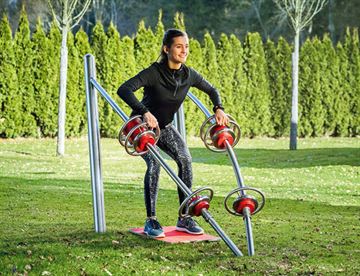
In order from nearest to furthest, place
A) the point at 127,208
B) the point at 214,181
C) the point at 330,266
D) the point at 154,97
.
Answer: the point at 330,266 → the point at 154,97 → the point at 127,208 → the point at 214,181

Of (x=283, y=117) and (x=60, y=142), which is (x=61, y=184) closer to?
(x=60, y=142)

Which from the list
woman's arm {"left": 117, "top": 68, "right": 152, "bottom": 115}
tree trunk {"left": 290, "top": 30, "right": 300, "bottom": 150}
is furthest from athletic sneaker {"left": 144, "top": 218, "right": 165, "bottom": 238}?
tree trunk {"left": 290, "top": 30, "right": 300, "bottom": 150}

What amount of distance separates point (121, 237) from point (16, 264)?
142 centimetres

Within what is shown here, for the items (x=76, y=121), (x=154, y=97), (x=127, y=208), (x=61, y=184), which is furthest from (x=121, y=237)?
(x=76, y=121)

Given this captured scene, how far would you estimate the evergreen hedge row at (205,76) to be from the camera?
2139cm

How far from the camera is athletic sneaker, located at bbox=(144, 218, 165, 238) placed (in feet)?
22.6

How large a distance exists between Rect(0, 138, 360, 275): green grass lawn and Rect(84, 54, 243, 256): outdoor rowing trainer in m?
0.23

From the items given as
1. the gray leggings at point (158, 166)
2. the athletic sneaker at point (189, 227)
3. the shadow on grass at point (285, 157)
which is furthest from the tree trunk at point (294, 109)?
the gray leggings at point (158, 166)

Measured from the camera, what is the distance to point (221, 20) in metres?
44.1

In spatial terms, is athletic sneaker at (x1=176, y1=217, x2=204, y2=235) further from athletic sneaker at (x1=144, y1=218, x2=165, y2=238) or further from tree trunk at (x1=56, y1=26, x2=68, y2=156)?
tree trunk at (x1=56, y1=26, x2=68, y2=156)

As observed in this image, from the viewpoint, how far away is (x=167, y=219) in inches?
343

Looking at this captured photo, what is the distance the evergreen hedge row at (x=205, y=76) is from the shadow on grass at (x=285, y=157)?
12.7ft

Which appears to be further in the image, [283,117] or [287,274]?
[283,117]

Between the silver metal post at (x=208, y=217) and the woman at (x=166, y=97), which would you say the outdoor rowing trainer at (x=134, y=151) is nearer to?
the silver metal post at (x=208, y=217)
